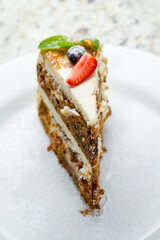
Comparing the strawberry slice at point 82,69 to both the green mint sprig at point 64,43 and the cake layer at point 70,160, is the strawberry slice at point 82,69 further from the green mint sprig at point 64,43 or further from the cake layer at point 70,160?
the cake layer at point 70,160

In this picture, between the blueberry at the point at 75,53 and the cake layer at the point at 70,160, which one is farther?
the cake layer at the point at 70,160

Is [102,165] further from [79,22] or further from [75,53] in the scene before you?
[79,22]

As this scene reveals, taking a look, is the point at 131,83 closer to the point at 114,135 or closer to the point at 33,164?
the point at 114,135

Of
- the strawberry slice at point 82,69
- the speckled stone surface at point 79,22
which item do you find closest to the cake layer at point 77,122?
the strawberry slice at point 82,69

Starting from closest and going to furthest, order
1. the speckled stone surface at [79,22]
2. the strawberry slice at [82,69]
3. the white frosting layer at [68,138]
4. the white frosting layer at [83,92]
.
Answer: the white frosting layer at [83,92]
the strawberry slice at [82,69]
the white frosting layer at [68,138]
the speckled stone surface at [79,22]

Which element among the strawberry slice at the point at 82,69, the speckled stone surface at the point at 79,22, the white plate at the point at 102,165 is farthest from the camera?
the speckled stone surface at the point at 79,22

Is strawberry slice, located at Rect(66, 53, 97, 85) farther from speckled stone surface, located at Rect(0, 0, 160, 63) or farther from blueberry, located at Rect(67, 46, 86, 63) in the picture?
speckled stone surface, located at Rect(0, 0, 160, 63)

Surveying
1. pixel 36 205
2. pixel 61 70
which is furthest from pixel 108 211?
pixel 61 70

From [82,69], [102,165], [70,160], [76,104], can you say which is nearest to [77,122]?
[76,104]
